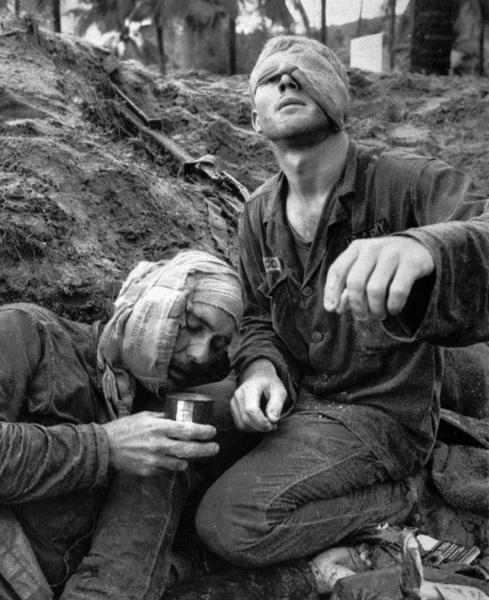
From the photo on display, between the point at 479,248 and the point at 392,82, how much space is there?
8573 millimetres

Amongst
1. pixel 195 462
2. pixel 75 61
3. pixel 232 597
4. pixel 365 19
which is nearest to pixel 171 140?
pixel 75 61

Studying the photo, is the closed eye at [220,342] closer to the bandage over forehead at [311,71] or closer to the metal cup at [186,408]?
the metal cup at [186,408]

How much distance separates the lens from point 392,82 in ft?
35.1

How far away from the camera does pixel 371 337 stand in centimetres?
363

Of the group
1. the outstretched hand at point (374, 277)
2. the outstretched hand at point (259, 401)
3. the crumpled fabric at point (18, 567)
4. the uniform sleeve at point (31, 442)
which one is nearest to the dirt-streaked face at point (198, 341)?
the outstretched hand at point (259, 401)

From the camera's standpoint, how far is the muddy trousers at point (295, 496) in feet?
11.5

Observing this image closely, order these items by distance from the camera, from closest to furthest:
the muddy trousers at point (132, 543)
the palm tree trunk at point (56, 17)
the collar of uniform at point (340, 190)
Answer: the muddy trousers at point (132, 543) → the collar of uniform at point (340, 190) → the palm tree trunk at point (56, 17)

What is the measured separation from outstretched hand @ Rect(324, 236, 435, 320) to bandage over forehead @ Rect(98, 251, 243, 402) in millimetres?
1190

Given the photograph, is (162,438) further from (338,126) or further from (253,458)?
(338,126)

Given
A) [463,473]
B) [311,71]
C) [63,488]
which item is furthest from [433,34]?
[63,488]

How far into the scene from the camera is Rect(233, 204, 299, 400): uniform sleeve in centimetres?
386

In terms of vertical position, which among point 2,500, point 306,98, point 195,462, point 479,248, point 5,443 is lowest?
point 195,462

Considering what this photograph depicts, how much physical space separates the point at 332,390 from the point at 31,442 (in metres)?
1.41

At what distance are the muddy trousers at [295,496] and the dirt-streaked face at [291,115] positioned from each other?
1.21 meters
